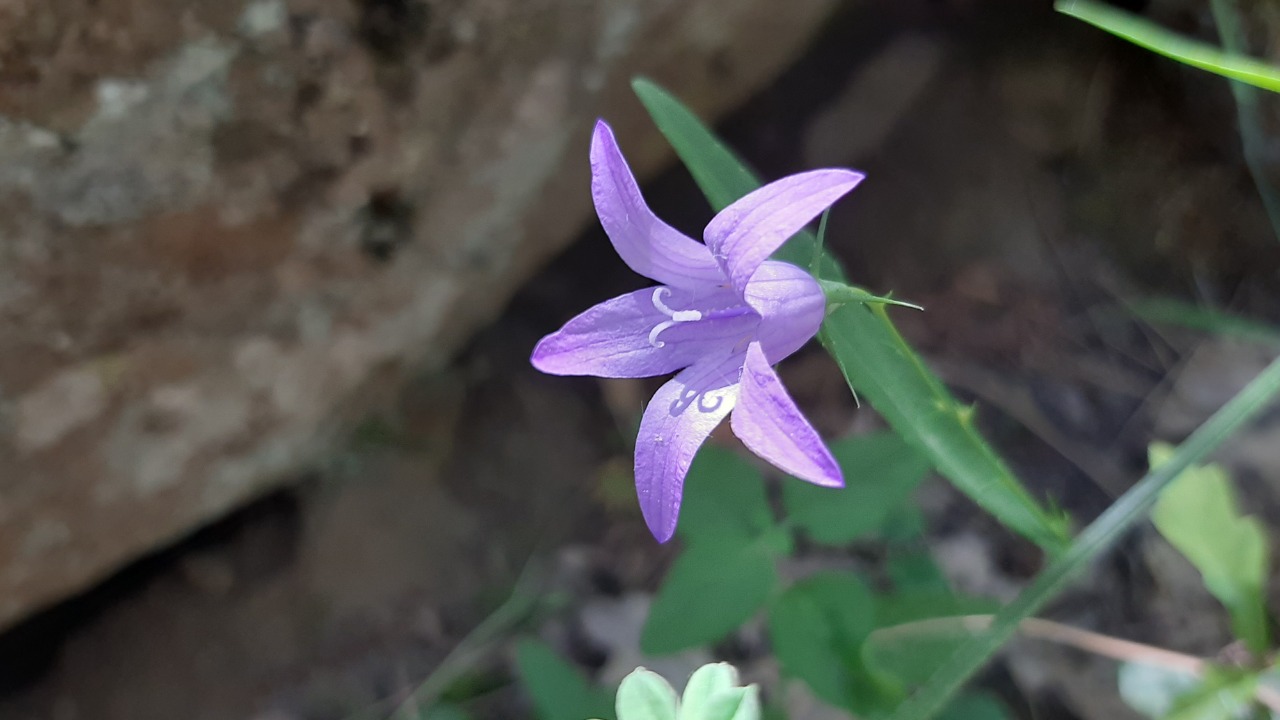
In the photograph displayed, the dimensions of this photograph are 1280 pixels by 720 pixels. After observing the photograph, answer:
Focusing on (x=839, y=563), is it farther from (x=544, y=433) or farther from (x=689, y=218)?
(x=689, y=218)

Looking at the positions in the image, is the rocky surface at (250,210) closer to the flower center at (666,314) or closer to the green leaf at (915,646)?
the flower center at (666,314)

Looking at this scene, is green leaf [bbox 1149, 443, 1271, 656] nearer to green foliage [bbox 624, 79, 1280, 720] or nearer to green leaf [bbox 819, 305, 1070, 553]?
green foliage [bbox 624, 79, 1280, 720]

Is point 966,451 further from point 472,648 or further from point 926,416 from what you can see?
point 472,648

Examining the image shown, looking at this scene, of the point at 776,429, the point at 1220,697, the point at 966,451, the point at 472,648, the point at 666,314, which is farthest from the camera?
the point at 472,648

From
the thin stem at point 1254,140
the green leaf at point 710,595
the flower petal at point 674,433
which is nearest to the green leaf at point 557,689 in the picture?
the green leaf at point 710,595

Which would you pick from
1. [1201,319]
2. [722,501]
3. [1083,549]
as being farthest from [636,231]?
[1201,319]

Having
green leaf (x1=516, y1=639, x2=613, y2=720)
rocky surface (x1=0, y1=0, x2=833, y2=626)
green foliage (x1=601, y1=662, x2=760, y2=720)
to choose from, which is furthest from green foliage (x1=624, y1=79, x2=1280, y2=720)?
rocky surface (x1=0, y1=0, x2=833, y2=626)

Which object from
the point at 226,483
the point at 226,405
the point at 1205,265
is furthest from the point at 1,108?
the point at 1205,265
